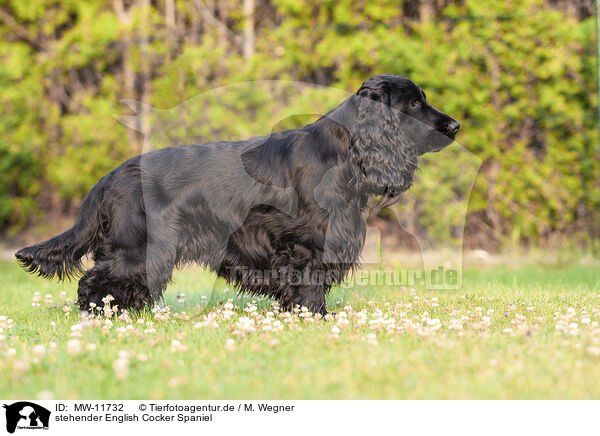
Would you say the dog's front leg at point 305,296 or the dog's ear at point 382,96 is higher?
the dog's ear at point 382,96

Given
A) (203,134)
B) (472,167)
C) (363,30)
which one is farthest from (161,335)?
(363,30)

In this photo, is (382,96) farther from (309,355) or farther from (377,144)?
(309,355)

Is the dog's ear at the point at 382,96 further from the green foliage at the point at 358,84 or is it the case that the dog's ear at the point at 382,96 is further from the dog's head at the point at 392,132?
the green foliage at the point at 358,84

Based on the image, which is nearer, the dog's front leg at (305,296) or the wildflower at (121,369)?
the wildflower at (121,369)

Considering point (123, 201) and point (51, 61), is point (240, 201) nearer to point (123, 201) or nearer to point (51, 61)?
point (123, 201)

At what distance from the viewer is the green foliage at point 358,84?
6.29 meters

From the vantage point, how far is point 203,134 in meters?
6.45

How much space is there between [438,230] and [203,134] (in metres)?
2.84
